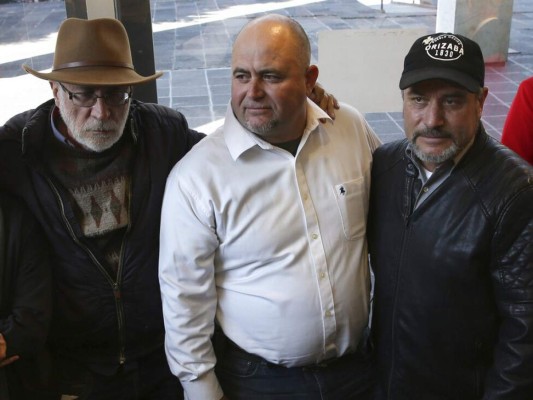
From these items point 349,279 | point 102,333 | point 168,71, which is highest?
point 349,279

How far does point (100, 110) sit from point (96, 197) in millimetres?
273

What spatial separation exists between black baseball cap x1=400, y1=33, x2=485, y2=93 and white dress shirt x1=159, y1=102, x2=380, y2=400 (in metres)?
0.42

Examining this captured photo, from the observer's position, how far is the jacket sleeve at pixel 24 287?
79.5 inches

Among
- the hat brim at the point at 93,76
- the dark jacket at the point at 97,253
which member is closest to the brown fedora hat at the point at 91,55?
the hat brim at the point at 93,76

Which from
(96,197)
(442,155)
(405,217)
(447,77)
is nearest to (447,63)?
(447,77)

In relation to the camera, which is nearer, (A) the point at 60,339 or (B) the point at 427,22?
(A) the point at 60,339

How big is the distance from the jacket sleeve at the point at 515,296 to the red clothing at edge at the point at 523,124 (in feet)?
2.65

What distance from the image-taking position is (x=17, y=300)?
2.06 metres

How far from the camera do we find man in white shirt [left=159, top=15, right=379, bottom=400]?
6.68ft

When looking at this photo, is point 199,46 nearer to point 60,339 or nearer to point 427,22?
point 427,22

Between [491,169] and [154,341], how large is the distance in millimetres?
1226

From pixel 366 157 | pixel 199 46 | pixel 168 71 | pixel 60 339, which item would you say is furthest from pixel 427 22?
pixel 60 339

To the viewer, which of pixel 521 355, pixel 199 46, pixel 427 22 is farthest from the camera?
pixel 427 22

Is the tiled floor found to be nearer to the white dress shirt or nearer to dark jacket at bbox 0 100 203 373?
dark jacket at bbox 0 100 203 373
